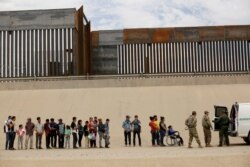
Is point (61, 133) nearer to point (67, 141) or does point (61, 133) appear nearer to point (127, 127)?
point (67, 141)

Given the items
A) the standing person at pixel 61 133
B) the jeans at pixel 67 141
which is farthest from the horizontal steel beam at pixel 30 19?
the standing person at pixel 61 133

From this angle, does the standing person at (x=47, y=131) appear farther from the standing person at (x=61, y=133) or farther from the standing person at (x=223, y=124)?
the standing person at (x=223, y=124)

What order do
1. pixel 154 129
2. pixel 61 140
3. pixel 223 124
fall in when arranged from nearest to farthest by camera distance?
pixel 223 124 → pixel 154 129 → pixel 61 140

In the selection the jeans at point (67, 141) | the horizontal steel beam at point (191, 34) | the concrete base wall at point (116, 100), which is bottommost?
the jeans at point (67, 141)

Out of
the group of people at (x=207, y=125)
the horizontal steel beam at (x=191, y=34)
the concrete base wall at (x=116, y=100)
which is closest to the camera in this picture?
the group of people at (x=207, y=125)

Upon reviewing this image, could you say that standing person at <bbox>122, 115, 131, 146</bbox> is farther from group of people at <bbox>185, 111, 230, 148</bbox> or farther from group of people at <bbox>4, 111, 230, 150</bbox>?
group of people at <bbox>185, 111, 230, 148</bbox>

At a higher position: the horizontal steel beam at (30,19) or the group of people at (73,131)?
the horizontal steel beam at (30,19)

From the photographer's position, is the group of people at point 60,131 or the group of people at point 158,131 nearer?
the group of people at point 158,131

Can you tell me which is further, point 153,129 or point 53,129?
point 53,129

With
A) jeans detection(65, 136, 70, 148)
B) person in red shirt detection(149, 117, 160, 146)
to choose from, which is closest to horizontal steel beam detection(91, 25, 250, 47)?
person in red shirt detection(149, 117, 160, 146)

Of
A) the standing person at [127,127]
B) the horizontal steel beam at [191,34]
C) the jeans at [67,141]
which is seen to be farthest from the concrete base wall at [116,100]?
the horizontal steel beam at [191,34]

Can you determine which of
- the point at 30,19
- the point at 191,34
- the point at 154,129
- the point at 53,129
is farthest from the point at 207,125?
the point at 191,34

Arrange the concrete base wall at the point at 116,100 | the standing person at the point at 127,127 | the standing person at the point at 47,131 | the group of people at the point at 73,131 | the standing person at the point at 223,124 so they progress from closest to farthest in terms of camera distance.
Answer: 1. the standing person at the point at 223,124
2. the group of people at the point at 73,131
3. the standing person at the point at 47,131
4. the standing person at the point at 127,127
5. the concrete base wall at the point at 116,100

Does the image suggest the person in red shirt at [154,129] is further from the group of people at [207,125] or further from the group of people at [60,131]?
the group of people at [207,125]
